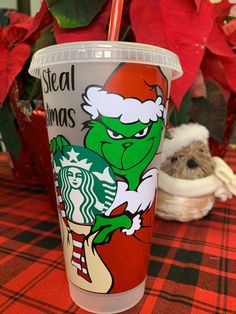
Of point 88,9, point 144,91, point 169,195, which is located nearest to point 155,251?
point 169,195

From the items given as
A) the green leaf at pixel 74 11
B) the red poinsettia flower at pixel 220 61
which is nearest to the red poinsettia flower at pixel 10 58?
the green leaf at pixel 74 11

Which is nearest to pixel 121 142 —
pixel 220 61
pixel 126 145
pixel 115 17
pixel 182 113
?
pixel 126 145

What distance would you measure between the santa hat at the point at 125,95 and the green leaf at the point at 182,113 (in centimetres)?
25

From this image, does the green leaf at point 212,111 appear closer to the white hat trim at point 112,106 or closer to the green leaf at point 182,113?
the green leaf at point 182,113

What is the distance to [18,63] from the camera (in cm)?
48

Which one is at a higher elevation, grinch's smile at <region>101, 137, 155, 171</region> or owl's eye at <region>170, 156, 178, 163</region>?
grinch's smile at <region>101, 137, 155, 171</region>

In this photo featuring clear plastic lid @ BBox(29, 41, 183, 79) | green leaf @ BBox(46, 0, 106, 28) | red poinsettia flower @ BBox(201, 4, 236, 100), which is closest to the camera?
clear plastic lid @ BBox(29, 41, 183, 79)

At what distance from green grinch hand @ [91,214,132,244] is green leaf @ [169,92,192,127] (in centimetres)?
29

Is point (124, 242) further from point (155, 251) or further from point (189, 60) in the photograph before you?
point (189, 60)

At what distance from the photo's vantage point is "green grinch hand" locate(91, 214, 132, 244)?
0.97 ft

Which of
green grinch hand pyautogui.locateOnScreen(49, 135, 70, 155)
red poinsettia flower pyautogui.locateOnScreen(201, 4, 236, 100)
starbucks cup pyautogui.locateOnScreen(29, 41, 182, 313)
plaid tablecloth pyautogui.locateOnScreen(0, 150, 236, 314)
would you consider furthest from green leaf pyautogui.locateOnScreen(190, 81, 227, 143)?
green grinch hand pyautogui.locateOnScreen(49, 135, 70, 155)

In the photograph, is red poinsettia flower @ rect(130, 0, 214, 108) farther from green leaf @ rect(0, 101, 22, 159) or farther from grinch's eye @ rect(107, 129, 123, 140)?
green leaf @ rect(0, 101, 22, 159)

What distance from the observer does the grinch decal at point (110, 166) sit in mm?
270

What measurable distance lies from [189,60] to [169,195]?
0.25m
